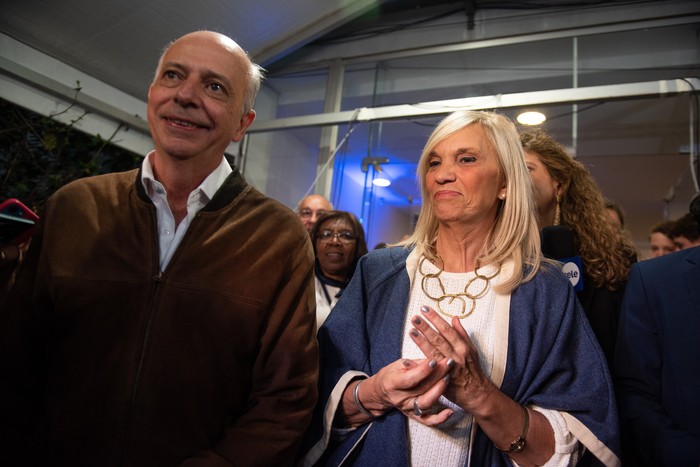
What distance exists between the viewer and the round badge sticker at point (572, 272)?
1.79 meters

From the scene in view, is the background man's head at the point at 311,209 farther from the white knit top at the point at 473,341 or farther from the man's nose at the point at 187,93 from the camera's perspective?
the man's nose at the point at 187,93

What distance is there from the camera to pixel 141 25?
13.5ft

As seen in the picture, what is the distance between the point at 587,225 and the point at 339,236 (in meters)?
1.34

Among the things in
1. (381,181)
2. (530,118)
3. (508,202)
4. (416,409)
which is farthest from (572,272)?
(381,181)

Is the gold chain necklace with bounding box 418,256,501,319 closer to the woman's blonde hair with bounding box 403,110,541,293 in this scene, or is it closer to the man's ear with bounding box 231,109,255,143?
the woman's blonde hair with bounding box 403,110,541,293

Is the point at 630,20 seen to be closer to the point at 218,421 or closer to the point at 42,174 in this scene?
the point at 218,421

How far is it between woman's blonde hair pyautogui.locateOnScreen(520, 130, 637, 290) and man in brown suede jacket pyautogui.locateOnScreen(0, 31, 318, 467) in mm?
1241

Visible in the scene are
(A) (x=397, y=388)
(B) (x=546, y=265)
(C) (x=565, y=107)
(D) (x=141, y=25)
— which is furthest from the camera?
(C) (x=565, y=107)

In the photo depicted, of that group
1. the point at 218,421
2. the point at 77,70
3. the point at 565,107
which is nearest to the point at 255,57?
the point at 77,70

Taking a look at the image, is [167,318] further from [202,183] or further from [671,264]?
[671,264]

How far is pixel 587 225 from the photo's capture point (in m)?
2.01

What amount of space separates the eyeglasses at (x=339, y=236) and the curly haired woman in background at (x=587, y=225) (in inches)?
43.5

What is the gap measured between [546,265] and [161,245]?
1.18 metres

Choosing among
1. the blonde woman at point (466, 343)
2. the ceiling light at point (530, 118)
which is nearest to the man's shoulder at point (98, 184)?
the blonde woman at point (466, 343)
